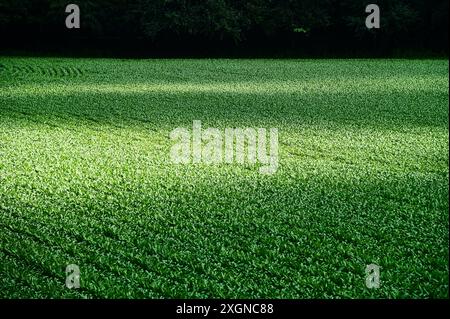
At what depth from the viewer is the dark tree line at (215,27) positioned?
2742cm

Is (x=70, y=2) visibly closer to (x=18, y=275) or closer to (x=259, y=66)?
(x=259, y=66)

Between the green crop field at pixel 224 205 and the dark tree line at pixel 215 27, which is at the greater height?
the dark tree line at pixel 215 27

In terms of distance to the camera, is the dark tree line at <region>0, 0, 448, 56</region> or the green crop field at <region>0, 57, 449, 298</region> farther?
the dark tree line at <region>0, 0, 448, 56</region>

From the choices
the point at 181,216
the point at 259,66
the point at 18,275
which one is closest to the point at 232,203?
the point at 181,216

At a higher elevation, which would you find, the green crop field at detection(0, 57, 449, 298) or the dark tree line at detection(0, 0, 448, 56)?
the dark tree line at detection(0, 0, 448, 56)

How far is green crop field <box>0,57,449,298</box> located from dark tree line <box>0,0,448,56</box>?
17798mm

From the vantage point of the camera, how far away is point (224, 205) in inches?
187

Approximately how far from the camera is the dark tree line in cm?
2742

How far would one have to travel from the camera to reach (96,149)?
22.9 ft

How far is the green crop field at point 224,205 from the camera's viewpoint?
335cm

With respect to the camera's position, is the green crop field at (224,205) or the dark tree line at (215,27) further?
the dark tree line at (215,27)

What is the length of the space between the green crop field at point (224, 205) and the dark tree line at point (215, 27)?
17798mm

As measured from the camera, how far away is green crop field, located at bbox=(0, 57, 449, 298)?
3.35 m

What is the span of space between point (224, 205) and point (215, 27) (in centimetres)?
2393
